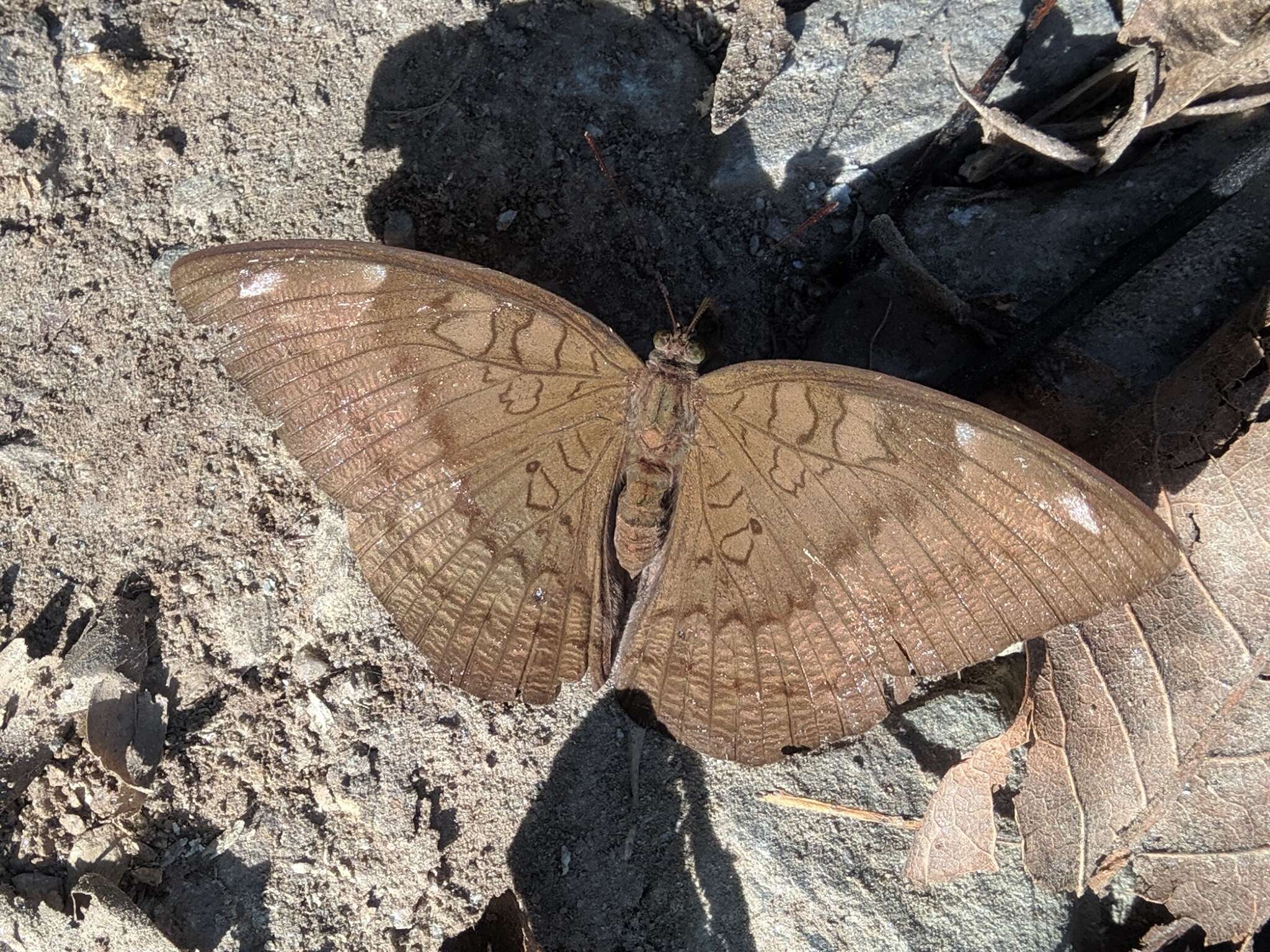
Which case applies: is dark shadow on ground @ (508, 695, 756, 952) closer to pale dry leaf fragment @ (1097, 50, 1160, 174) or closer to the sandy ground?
the sandy ground

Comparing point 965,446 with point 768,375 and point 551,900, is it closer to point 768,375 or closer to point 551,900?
point 768,375

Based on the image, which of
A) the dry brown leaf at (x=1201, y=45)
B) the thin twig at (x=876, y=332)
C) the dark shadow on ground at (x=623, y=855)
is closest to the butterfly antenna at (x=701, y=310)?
the thin twig at (x=876, y=332)

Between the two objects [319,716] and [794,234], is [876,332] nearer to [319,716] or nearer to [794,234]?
[794,234]

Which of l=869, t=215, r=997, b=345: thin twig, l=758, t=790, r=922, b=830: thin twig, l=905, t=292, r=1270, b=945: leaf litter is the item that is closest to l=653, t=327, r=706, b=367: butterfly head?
l=869, t=215, r=997, b=345: thin twig

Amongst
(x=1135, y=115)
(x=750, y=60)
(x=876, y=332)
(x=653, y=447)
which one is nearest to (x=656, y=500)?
(x=653, y=447)

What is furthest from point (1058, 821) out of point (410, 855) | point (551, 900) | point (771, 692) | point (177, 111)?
point (177, 111)

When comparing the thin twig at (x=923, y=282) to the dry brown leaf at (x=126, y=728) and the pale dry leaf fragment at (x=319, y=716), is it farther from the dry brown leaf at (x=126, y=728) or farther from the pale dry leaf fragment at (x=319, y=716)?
the dry brown leaf at (x=126, y=728)
